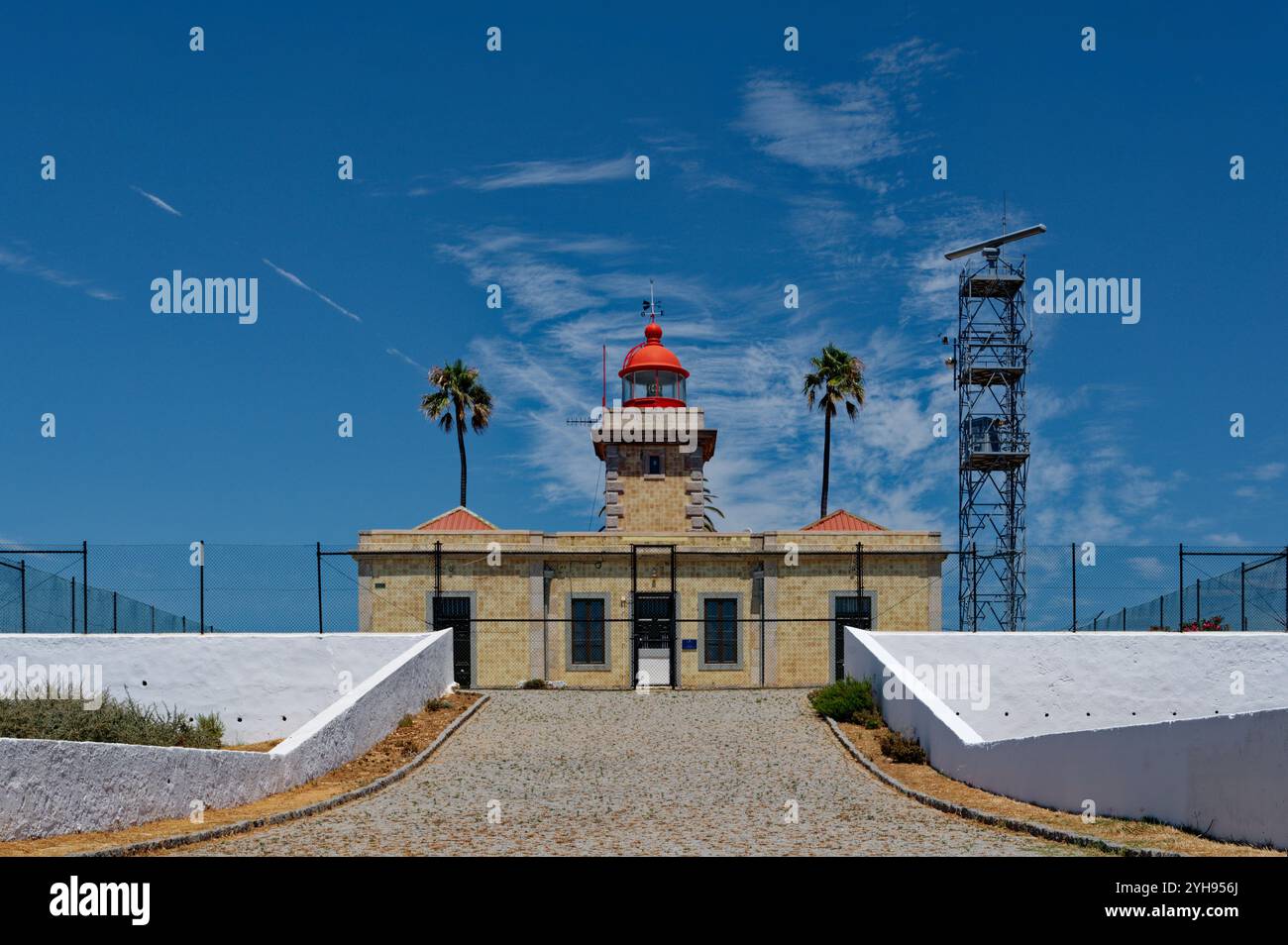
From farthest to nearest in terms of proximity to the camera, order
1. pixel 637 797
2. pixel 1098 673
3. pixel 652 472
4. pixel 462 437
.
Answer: pixel 462 437, pixel 652 472, pixel 1098 673, pixel 637 797

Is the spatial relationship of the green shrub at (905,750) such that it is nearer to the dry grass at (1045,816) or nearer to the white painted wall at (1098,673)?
the dry grass at (1045,816)

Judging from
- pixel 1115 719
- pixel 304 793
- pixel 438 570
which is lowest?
pixel 1115 719

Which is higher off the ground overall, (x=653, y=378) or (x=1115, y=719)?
(x=653, y=378)

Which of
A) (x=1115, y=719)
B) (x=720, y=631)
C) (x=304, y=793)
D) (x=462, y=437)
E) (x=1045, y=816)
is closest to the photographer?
(x=1045, y=816)

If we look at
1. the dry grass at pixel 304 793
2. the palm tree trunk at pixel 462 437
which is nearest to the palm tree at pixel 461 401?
the palm tree trunk at pixel 462 437

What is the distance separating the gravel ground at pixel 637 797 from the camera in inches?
445

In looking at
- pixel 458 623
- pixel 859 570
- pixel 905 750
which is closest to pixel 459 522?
pixel 458 623

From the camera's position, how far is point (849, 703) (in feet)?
66.7

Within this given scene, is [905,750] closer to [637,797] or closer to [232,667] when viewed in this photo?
[637,797]

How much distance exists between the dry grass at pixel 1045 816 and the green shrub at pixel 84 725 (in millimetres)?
9570

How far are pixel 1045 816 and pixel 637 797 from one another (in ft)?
14.9
